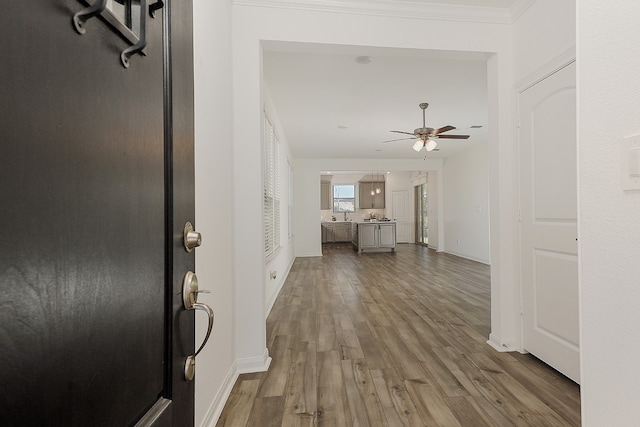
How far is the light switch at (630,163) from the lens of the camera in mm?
730

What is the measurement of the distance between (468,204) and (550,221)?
5579 millimetres

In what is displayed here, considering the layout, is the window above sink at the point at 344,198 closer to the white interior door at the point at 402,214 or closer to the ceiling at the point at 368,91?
the white interior door at the point at 402,214

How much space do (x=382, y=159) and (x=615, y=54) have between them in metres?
7.74

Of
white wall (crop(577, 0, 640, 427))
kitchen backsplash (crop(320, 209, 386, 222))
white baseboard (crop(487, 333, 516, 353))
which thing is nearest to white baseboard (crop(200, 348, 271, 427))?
white wall (crop(577, 0, 640, 427))

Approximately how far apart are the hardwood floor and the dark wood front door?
1298mm

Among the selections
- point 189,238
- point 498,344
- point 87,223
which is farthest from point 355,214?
point 87,223

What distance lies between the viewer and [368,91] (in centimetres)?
395

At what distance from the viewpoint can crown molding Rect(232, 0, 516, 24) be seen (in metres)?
2.23

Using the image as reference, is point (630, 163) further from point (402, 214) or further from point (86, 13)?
point (402, 214)

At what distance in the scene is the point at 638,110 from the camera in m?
0.74

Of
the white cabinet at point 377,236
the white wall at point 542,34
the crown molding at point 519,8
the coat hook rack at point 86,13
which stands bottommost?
the white cabinet at point 377,236

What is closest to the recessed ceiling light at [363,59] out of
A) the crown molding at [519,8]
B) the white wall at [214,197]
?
the crown molding at [519,8]

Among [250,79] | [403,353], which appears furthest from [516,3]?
[403,353]

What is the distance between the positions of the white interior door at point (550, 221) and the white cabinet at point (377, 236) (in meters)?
6.24
